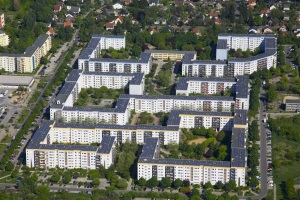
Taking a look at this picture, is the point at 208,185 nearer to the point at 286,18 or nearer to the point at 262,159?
the point at 262,159

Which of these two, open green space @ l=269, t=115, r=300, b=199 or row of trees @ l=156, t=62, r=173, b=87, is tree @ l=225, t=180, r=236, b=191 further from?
row of trees @ l=156, t=62, r=173, b=87

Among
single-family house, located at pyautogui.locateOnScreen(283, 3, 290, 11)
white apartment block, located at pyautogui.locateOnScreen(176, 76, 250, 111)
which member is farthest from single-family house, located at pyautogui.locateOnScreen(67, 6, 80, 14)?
white apartment block, located at pyautogui.locateOnScreen(176, 76, 250, 111)

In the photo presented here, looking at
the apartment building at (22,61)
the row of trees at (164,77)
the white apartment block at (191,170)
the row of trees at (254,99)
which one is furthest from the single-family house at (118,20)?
the white apartment block at (191,170)

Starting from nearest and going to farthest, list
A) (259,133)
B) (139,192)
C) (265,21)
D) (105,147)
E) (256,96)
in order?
(139,192) → (105,147) → (259,133) → (256,96) → (265,21)

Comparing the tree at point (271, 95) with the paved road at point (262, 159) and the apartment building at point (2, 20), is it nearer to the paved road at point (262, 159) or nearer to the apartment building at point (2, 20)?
the paved road at point (262, 159)

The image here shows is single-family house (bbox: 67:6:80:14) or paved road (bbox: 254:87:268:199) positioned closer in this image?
paved road (bbox: 254:87:268:199)

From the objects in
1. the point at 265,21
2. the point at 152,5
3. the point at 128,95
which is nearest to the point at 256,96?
the point at 128,95

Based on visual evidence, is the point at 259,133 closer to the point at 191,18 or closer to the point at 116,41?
the point at 116,41
